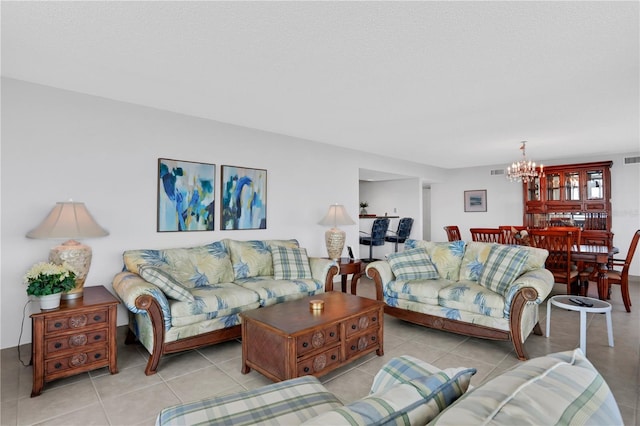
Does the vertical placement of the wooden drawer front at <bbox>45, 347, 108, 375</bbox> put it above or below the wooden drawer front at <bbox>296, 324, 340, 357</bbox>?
below

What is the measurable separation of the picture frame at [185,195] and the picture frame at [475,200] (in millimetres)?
6492

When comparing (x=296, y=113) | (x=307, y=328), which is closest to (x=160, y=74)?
(x=296, y=113)

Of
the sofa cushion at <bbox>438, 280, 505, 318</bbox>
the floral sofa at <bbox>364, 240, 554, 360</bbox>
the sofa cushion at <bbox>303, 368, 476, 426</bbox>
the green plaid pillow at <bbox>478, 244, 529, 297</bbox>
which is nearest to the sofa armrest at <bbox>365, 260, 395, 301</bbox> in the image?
the floral sofa at <bbox>364, 240, 554, 360</bbox>

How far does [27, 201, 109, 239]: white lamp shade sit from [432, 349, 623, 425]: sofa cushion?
10.0 ft

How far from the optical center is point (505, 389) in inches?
27.0

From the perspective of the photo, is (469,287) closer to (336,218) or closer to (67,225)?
(336,218)

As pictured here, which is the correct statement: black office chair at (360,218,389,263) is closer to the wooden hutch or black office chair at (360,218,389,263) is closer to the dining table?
the wooden hutch

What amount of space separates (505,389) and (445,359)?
95.6 inches

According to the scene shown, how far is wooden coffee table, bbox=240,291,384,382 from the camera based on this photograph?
2.28 meters

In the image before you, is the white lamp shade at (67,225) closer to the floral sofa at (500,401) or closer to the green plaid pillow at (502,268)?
the floral sofa at (500,401)

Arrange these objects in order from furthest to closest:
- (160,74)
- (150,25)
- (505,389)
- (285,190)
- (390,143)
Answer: (390,143) → (285,190) → (160,74) → (150,25) → (505,389)

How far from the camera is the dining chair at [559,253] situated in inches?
167

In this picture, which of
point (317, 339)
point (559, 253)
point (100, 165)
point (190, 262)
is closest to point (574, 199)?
point (559, 253)

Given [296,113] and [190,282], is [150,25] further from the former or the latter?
[190,282]
